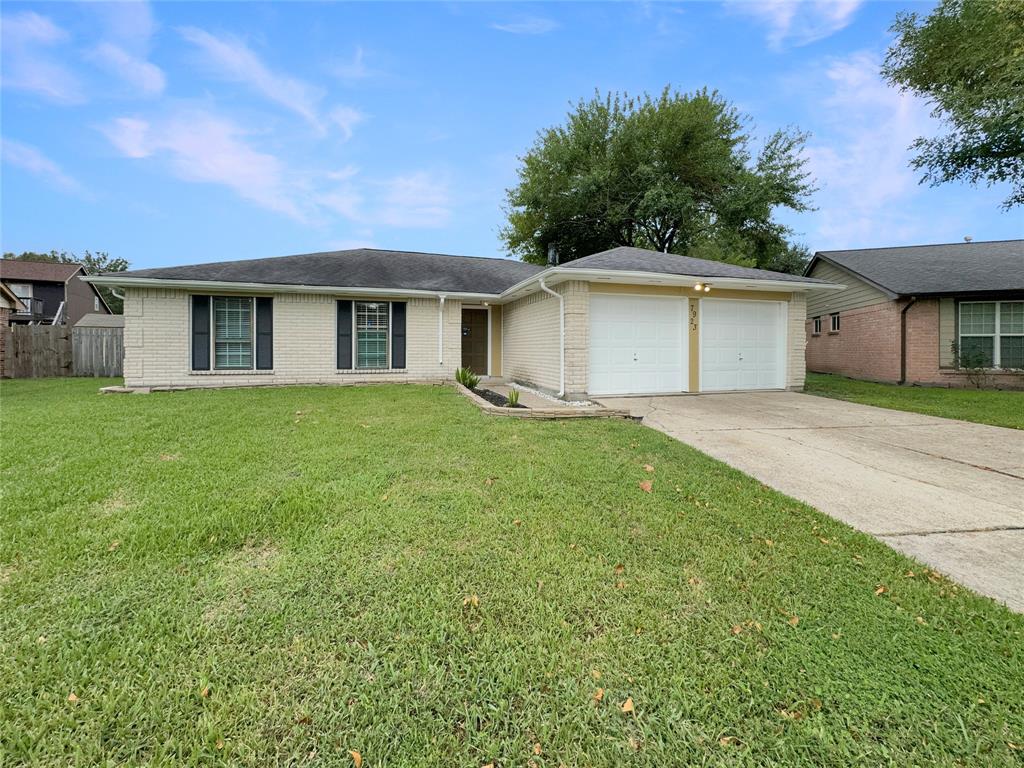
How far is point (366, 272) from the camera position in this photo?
480 inches

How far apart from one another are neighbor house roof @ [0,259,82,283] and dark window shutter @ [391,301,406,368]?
29560 millimetres

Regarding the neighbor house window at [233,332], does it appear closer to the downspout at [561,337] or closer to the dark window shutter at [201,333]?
the dark window shutter at [201,333]

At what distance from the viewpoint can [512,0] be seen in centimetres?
1184

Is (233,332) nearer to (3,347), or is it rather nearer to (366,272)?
(366,272)

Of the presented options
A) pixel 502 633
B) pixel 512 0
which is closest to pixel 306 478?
pixel 502 633

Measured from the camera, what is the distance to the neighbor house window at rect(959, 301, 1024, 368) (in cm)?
1238

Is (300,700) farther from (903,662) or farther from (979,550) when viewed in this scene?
(979,550)

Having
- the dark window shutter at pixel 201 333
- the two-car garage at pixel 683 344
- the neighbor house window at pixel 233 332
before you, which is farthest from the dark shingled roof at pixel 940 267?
the dark window shutter at pixel 201 333

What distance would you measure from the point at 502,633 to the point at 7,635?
2063 millimetres

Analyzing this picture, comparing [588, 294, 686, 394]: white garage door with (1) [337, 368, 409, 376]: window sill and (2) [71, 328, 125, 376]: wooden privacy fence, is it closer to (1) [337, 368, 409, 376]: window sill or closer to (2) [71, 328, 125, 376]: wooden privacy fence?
(1) [337, 368, 409, 376]: window sill

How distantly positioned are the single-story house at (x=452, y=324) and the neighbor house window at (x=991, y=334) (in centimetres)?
624

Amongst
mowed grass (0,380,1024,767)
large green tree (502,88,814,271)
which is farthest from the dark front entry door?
mowed grass (0,380,1024,767)

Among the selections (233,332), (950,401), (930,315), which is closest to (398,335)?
(233,332)

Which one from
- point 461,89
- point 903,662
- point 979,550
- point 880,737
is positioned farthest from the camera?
point 461,89
